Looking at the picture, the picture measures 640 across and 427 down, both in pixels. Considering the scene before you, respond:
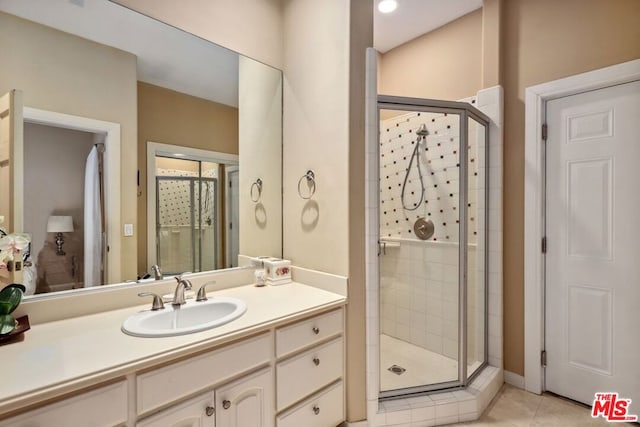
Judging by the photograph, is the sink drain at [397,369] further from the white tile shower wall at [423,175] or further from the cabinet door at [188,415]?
the cabinet door at [188,415]

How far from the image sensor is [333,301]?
161 cm

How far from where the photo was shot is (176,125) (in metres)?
1.74

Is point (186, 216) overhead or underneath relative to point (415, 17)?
underneath

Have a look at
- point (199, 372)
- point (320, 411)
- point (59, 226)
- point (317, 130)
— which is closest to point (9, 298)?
point (59, 226)

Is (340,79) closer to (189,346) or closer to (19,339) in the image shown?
(189,346)

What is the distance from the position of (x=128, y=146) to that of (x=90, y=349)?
3.19ft

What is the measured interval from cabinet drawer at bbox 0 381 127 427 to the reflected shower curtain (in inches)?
26.0

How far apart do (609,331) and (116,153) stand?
9.73ft

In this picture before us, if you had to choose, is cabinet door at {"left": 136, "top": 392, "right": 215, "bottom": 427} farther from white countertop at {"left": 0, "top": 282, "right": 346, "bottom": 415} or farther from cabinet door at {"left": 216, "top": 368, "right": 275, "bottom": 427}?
white countertop at {"left": 0, "top": 282, "right": 346, "bottom": 415}

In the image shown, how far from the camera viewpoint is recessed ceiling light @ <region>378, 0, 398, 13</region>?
7.50 ft

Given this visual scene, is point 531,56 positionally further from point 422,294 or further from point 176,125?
point 176,125

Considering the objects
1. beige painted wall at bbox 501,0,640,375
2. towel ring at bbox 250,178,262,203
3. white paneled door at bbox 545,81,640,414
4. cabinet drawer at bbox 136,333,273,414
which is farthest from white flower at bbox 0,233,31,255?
white paneled door at bbox 545,81,640,414

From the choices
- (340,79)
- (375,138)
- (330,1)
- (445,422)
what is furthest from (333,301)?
(330,1)
